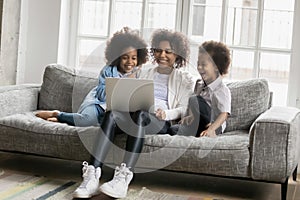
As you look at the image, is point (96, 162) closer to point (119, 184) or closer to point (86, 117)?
point (119, 184)

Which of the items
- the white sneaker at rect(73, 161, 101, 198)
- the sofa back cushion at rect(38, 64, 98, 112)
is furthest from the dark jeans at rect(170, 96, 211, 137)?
the sofa back cushion at rect(38, 64, 98, 112)

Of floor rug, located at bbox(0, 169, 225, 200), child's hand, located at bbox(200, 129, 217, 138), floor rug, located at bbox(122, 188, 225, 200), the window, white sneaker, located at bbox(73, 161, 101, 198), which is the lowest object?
floor rug, located at bbox(122, 188, 225, 200)

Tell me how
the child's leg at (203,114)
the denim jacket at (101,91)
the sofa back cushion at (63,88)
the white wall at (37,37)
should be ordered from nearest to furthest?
the child's leg at (203,114), the denim jacket at (101,91), the sofa back cushion at (63,88), the white wall at (37,37)

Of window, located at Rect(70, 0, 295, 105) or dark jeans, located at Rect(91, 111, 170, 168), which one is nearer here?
dark jeans, located at Rect(91, 111, 170, 168)

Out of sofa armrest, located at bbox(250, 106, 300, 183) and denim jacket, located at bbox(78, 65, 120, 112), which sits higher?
denim jacket, located at bbox(78, 65, 120, 112)

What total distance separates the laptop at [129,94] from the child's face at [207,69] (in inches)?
16.6

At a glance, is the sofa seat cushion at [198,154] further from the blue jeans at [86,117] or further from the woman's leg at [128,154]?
the blue jeans at [86,117]

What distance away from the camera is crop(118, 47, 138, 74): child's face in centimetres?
341

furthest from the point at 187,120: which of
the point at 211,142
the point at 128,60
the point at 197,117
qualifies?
the point at 128,60

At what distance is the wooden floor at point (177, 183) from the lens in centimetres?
324

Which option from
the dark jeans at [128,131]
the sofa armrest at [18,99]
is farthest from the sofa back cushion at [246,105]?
the sofa armrest at [18,99]

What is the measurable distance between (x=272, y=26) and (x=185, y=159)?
1542 mm

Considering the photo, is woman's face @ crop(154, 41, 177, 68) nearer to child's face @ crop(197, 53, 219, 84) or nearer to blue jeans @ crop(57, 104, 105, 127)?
child's face @ crop(197, 53, 219, 84)

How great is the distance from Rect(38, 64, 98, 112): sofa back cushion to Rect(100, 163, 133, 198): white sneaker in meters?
1.04
